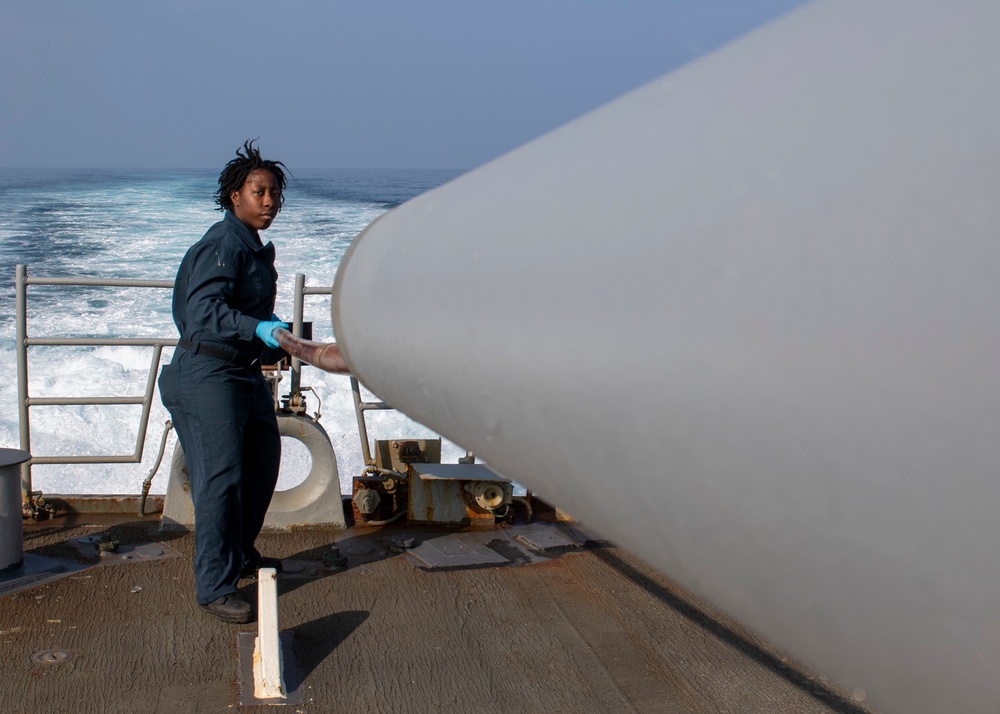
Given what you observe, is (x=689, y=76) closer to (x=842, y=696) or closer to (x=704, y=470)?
(x=704, y=470)

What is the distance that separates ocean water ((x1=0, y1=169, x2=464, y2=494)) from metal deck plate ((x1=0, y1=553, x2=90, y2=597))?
3111mm

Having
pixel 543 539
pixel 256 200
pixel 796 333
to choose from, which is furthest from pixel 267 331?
pixel 796 333

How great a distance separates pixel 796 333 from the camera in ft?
1.80

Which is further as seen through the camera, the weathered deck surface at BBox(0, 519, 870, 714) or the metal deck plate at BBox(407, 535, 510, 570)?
the metal deck plate at BBox(407, 535, 510, 570)

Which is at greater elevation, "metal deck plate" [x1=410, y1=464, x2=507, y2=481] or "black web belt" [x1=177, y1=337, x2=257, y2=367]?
"black web belt" [x1=177, y1=337, x2=257, y2=367]

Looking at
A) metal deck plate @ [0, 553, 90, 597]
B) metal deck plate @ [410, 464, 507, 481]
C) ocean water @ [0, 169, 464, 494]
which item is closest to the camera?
metal deck plate @ [0, 553, 90, 597]

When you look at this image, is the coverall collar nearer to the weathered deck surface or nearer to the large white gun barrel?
the weathered deck surface

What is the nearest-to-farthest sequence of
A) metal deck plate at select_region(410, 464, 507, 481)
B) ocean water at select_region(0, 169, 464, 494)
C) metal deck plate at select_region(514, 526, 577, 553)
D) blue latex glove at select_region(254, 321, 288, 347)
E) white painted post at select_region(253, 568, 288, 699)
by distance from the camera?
white painted post at select_region(253, 568, 288, 699) < blue latex glove at select_region(254, 321, 288, 347) < metal deck plate at select_region(514, 526, 577, 553) < metal deck plate at select_region(410, 464, 507, 481) < ocean water at select_region(0, 169, 464, 494)

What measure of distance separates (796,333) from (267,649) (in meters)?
2.02

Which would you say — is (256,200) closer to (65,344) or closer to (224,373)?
(224,373)

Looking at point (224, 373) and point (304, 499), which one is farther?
point (304, 499)

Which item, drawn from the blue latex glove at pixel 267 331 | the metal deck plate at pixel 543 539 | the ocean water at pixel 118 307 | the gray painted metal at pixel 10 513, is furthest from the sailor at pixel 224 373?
the ocean water at pixel 118 307

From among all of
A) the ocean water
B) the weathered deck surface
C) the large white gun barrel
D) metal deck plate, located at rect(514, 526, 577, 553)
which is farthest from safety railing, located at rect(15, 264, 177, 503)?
the large white gun barrel

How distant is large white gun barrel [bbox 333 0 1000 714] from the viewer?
50 cm
